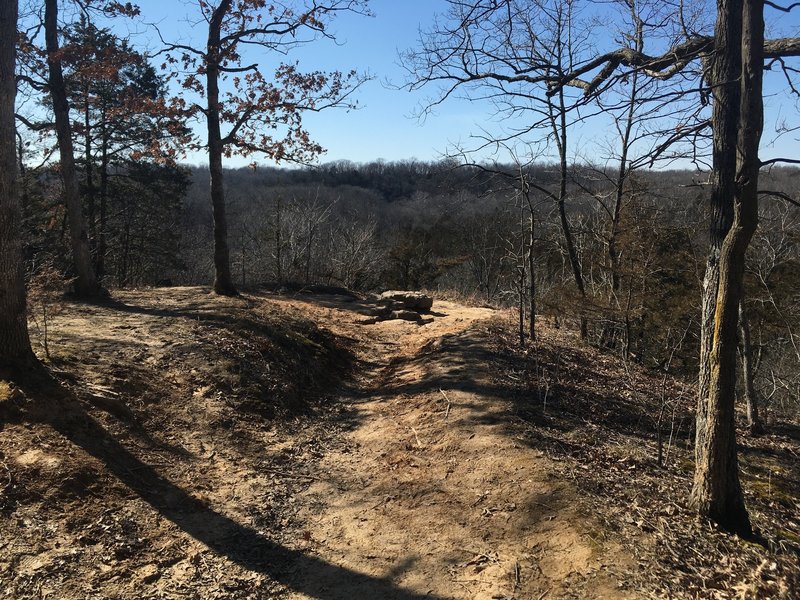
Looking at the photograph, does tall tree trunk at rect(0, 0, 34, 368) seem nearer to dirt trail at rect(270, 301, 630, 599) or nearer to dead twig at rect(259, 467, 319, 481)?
dead twig at rect(259, 467, 319, 481)

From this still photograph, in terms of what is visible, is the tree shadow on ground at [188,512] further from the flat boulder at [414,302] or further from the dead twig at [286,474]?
the flat boulder at [414,302]

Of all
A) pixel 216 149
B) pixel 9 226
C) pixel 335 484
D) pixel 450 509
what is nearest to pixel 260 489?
pixel 335 484

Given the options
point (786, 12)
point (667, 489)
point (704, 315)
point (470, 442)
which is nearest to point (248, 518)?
point (470, 442)

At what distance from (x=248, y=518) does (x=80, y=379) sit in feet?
8.55

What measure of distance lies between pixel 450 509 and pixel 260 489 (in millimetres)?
1883

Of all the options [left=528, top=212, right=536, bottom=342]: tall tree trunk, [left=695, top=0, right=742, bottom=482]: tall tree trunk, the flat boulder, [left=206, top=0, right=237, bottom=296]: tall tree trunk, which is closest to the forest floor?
[left=695, top=0, right=742, bottom=482]: tall tree trunk

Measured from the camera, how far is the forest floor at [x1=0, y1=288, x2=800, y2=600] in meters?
3.73

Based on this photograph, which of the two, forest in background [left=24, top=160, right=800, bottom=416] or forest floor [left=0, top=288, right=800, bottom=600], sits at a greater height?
forest in background [left=24, top=160, right=800, bottom=416]

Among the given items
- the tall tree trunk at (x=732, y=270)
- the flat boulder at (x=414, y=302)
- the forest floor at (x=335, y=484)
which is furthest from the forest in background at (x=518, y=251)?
the flat boulder at (x=414, y=302)

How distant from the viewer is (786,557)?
389 cm

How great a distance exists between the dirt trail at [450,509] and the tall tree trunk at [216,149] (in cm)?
576

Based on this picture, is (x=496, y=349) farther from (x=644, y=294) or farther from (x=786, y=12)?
(x=786, y=12)

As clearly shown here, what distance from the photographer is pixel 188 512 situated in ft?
14.8

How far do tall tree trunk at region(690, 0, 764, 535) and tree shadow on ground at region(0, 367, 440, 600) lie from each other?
2.51 m
